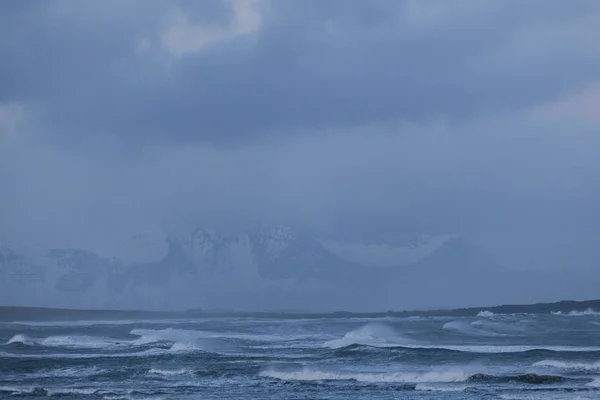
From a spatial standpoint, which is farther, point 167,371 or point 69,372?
point 69,372

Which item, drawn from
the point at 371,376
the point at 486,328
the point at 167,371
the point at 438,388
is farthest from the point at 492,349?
the point at 486,328

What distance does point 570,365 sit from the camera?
38.0 meters

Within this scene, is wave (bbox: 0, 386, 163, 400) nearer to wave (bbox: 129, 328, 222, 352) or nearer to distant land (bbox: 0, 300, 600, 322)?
wave (bbox: 129, 328, 222, 352)

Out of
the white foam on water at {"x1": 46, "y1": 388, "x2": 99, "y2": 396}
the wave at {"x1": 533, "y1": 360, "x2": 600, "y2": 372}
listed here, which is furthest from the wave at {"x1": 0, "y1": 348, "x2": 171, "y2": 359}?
the wave at {"x1": 533, "y1": 360, "x2": 600, "y2": 372}

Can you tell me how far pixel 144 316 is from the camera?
121500 mm

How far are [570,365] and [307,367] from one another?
11.2 m

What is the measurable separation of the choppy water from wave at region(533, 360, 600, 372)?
0.08 metres

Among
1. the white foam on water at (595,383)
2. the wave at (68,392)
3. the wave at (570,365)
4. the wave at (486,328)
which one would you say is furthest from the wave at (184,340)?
the white foam on water at (595,383)

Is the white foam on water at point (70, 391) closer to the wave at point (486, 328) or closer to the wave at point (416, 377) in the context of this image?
the wave at point (416, 377)

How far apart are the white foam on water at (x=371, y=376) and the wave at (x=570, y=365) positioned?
196 inches

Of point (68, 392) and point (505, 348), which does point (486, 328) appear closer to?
point (505, 348)

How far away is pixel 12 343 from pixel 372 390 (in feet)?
107

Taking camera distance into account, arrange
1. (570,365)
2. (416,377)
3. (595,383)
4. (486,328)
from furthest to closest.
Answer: (486,328), (570,365), (416,377), (595,383)

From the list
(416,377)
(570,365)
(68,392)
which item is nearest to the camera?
(68,392)
